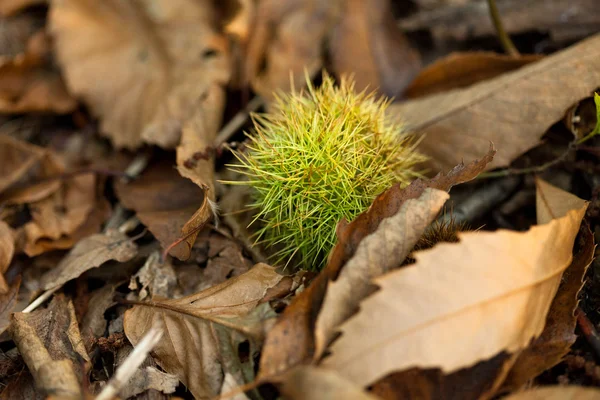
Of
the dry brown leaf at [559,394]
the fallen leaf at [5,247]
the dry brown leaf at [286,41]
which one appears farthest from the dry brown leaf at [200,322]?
the dry brown leaf at [286,41]

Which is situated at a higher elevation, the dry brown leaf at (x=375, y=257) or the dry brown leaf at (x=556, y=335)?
the dry brown leaf at (x=375, y=257)

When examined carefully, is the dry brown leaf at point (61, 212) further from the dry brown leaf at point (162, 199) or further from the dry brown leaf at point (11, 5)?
the dry brown leaf at point (11, 5)

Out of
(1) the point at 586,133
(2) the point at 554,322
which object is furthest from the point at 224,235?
(1) the point at 586,133

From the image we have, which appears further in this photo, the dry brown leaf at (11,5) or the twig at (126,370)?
the dry brown leaf at (11,5)

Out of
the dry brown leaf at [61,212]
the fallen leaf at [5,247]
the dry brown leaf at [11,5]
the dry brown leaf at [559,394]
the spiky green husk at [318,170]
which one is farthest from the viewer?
the dry brown leaf at [11,5]

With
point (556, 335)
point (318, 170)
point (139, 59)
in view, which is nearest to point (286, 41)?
point (139, 59)

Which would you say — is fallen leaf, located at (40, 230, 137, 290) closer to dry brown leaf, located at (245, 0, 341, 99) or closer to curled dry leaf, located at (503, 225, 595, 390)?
dry brown leaf, located at (245, 0, 341, 99)

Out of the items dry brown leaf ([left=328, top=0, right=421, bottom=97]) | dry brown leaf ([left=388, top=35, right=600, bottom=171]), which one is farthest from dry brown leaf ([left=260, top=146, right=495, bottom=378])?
dry brown leaf ([left=328, top=0, right=421, bottom=97])

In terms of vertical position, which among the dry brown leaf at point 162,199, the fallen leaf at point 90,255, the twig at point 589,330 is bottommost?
the twig at point 589,330
